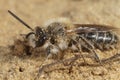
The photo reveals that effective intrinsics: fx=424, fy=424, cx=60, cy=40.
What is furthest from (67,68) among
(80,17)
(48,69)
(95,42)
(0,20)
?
(0,20)

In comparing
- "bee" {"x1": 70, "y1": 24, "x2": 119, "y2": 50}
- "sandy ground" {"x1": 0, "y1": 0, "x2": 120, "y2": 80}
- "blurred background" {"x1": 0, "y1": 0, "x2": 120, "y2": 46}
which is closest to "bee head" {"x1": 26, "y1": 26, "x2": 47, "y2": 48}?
"sandy ground" {"x1": 0, "y1": 0, "x2": 120, "y2": 80}

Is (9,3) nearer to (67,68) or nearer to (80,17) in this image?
(80,17)

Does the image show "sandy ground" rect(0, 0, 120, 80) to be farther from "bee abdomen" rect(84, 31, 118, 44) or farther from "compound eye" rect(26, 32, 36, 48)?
"bee abdomen" rect(84, 31, 118, 44)

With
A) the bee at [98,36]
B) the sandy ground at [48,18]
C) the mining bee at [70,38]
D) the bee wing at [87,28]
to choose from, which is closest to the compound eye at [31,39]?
the mining bee at [70,38]

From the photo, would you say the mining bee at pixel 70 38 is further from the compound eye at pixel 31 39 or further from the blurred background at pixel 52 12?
the blurred background at pixel 52 12

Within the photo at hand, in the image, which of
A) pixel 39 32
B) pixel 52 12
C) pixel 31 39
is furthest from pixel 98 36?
pixel 52 12

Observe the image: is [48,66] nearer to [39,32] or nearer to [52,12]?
[39,32]
